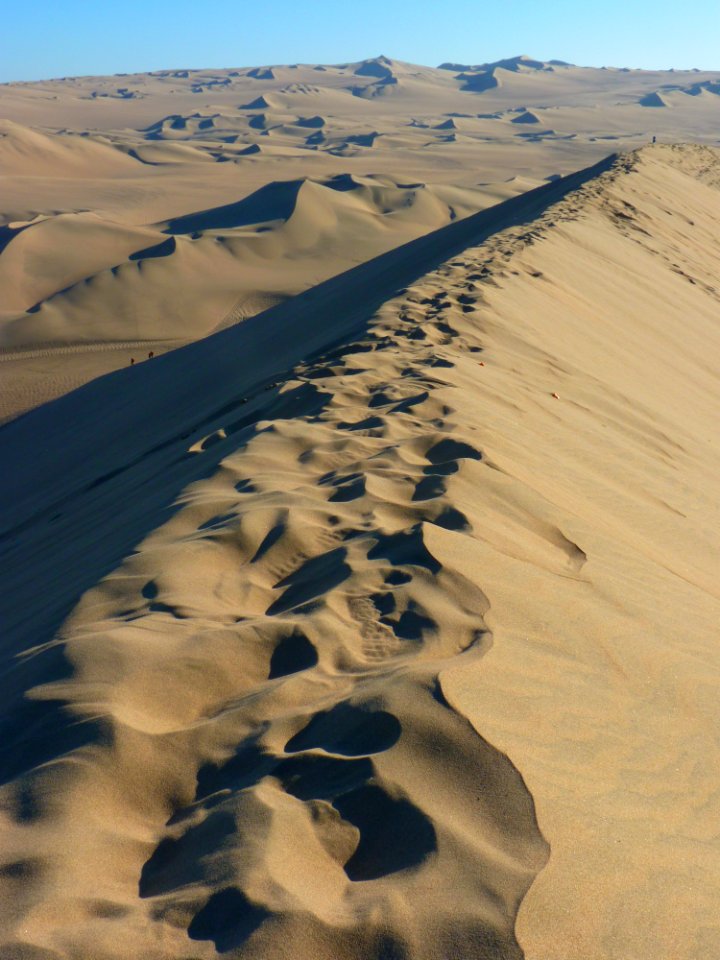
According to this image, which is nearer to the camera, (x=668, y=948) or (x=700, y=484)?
(x=668, y=948)

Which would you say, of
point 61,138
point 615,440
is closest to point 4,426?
point 615,440

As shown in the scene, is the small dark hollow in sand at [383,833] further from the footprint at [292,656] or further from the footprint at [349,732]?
the footprint at [292,656]

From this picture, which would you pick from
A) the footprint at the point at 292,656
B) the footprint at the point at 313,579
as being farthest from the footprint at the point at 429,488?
the footprint at the point at 292,656

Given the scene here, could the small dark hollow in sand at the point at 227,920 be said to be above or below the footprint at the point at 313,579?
above

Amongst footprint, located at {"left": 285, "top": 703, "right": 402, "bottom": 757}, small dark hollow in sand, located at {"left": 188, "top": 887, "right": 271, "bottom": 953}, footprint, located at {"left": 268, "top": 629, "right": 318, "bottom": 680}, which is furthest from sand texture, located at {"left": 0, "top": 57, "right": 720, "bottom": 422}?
small dark hollow in sand, located at {"left": 188, "top": 887, "right": 271, "bottom": 953}

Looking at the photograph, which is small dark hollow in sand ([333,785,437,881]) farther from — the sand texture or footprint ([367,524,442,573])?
the sand texture

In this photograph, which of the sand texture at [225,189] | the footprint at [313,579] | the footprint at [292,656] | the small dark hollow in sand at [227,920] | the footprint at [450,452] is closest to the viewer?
the small dark hollow in sand at [227,920]

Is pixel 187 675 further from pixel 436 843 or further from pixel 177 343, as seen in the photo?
pixel 177 343
